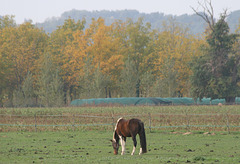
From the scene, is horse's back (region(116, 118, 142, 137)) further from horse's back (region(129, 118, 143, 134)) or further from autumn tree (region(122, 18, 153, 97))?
autumn tree (region(122, 18, 153, 97))

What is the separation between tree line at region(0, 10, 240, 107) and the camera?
62.4m

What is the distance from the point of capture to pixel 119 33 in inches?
3371

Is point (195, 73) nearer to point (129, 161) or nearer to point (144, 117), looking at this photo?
point (144, 117)

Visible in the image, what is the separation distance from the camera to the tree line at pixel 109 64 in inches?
2456

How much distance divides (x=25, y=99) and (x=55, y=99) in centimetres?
630

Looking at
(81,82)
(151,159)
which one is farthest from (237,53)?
(151,159)

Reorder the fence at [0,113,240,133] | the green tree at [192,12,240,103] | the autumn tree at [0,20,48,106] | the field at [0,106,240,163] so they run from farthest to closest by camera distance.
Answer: the autumn tree at [0,20,48,106] < the green tree at [192,12,240,103] < the fence at [0,113,240,133] < the field at [0,106,240,163]

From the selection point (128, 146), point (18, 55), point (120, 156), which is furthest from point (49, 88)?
point (120, 156)

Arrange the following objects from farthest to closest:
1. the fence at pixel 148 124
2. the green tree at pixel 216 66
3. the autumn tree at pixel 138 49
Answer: the autumn tree at pixel 138 49
the green tree at pixel 216 66
the fence at pixel 148 124

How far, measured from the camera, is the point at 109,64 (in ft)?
242

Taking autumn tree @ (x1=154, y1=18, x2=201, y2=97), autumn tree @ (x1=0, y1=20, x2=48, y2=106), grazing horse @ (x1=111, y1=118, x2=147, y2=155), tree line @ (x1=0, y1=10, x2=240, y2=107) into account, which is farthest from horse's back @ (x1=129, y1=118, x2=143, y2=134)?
autumn tree @ (x1=0, y1=20, x2=48, y2=106)

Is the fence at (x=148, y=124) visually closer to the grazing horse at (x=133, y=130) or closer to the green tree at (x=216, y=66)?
the grazing horse at (x=133, y=130)

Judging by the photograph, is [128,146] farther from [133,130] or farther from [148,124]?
[148,124]

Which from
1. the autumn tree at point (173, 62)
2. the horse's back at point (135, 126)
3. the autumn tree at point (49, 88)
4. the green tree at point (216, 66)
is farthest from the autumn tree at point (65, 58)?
the horse's back at point (135, 126)
